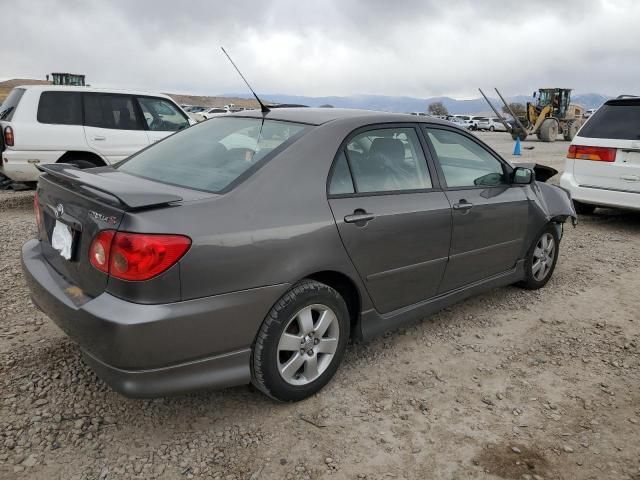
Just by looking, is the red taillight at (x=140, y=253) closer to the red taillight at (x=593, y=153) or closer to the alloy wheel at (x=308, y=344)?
the alloy wheel at (x=308, y=344)

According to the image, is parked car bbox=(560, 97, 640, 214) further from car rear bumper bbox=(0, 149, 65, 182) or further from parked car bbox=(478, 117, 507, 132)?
parked car bbox=(478, 117, 507, 132)

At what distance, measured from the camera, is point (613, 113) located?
696 centimetres

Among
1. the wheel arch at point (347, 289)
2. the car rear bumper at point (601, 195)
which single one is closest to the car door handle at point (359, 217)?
the wheel arch at point (347, 289)

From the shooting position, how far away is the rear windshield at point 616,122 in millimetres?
Answer: 6668

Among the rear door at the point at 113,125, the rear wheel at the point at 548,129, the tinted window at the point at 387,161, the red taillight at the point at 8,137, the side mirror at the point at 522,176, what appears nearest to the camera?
the tinted window at the point at 387,161

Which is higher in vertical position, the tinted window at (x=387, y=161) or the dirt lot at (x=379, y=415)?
the tinted window at (x=387, y=161)

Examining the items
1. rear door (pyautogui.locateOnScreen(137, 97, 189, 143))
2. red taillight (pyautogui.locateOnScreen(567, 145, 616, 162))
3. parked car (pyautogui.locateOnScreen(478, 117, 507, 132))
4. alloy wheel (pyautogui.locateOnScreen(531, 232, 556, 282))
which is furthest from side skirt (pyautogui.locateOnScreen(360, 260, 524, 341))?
parked car (pyautogui.locateOnScreen(478, 117, 507, 132))

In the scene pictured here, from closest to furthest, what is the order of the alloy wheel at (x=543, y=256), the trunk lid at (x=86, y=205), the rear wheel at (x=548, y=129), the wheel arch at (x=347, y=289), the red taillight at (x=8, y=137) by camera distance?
the trunk lid at (x=86, y=205), the wheel arch at (x=347, y=289), the alloy wheel at (x=543, y=256), the red taillight at (x=8, y=137), the rear wheel at (x=548, y=129)

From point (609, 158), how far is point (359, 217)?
5253mm

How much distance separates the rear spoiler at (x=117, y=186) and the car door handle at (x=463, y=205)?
6.42 feet

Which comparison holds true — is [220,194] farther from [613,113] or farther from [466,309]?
[613,113]

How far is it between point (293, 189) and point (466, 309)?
2276 mm

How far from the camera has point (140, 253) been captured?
2232 mm

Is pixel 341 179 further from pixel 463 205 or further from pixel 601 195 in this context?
pixel 601 195
